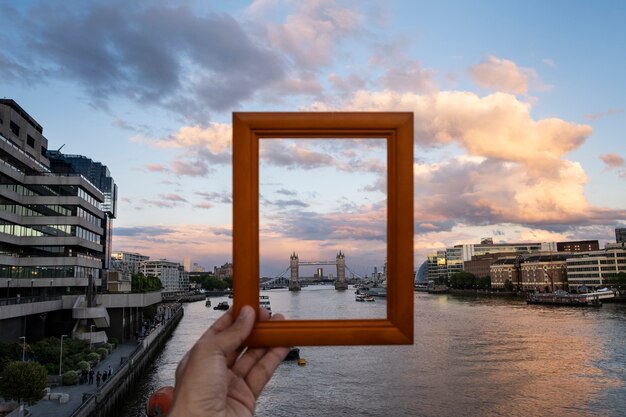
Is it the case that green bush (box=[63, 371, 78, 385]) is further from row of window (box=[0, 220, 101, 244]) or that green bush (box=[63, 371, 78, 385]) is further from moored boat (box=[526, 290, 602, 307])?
moored boat (box=[526, 290, 602, 307])

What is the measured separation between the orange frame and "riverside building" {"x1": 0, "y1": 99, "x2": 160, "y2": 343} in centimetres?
3432

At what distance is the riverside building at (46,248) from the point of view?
1437 inches

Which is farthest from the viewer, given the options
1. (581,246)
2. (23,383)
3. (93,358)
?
(581,246)

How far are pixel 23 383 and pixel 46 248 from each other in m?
24.4

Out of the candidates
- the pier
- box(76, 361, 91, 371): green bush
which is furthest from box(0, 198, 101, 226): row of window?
box(76, 361, 91, 371): green bush

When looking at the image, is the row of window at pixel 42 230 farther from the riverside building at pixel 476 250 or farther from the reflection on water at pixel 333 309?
the riverside building at pixel 476 250

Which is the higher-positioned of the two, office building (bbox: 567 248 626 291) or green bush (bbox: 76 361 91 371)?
office building (bbox: 567 248 626 291)

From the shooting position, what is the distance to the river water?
26062 mm

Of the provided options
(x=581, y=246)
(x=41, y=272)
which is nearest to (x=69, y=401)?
(x=41, y=272)

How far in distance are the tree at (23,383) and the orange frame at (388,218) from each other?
21225 millimetres

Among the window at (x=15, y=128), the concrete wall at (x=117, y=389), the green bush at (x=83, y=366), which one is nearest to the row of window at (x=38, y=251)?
the concrete wall at (x=117, y=389)

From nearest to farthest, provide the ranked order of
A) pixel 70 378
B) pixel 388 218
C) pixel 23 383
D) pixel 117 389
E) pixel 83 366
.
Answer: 1. pixel 388 218
2. pixel 23 383
3. pixel 70 378
4. pixel 117 389
5. pixel 83 366

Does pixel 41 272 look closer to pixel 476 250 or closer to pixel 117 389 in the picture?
pixel 117 389

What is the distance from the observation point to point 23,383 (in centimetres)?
2012
